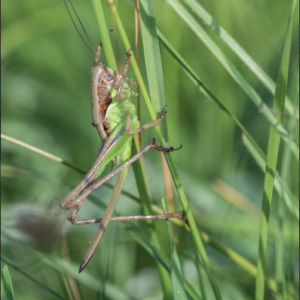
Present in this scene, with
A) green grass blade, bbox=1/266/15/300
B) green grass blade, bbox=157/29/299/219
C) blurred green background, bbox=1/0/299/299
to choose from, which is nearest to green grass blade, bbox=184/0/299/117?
green grass blade, bbox=157/29/299/219

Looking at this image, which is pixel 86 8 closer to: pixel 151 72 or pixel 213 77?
pixel 213 77

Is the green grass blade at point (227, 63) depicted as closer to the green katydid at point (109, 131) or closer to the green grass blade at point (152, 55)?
the green grass blade at point (152, 55)

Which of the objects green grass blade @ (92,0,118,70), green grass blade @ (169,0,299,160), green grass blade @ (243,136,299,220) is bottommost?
green grass blade @ (243,136,299,220)

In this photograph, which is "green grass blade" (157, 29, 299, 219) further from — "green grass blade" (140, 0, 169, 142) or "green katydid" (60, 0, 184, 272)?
"green katydid" (60, 0, 184, 272)

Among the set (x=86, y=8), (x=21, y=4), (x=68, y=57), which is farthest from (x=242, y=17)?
(x=21, y=4)

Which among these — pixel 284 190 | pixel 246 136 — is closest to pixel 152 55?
pixel 246 136

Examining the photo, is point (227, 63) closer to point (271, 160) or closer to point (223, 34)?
point (223, 34)
